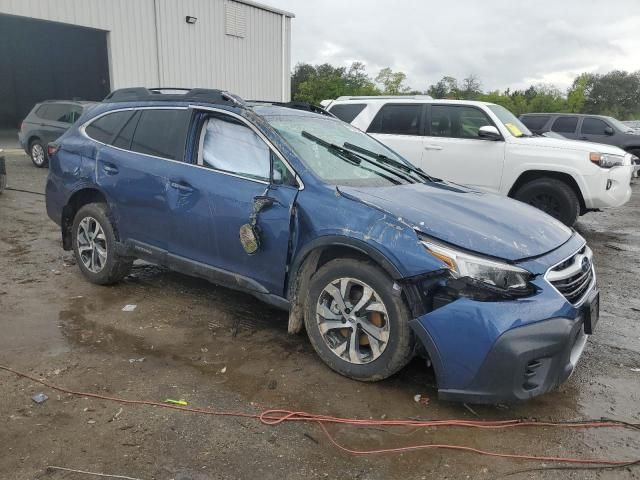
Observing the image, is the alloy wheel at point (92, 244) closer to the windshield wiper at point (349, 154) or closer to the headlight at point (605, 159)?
the windshield wiper at point (349, 154)

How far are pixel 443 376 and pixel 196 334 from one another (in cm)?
199

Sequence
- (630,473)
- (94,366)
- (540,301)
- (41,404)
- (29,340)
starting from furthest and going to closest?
(29,340)
(94,366)
(41,404)
(540,301)
(630,473)

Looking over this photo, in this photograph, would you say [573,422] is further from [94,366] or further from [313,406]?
[94,366]

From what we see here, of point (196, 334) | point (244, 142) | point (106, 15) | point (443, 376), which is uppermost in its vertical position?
point (106, 15)

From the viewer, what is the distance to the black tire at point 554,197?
736cm

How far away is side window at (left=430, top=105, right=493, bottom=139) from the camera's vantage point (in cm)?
793

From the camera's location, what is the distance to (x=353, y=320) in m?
3.30

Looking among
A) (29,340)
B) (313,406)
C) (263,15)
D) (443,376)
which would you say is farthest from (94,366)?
(263,15)

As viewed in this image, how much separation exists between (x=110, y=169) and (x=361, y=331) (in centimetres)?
278

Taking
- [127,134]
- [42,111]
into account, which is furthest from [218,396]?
[42,111]

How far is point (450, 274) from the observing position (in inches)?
115

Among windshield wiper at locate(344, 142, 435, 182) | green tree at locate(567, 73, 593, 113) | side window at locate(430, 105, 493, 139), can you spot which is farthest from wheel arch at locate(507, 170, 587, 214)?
green tree at locate(567, 73, 593, 113)

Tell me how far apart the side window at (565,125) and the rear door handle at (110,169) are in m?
13.6

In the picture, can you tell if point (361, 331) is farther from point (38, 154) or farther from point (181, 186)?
point (38, 154)
